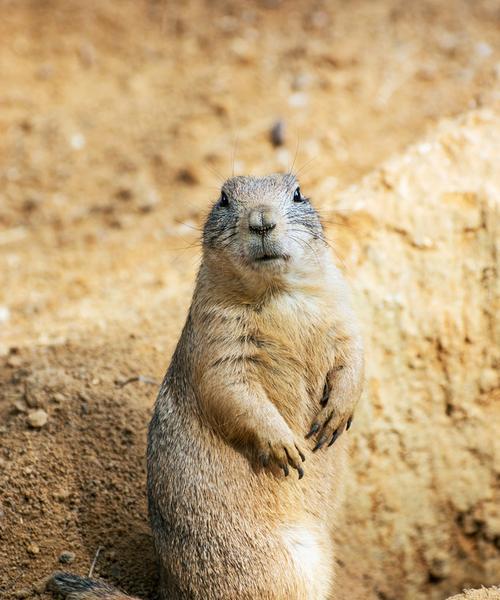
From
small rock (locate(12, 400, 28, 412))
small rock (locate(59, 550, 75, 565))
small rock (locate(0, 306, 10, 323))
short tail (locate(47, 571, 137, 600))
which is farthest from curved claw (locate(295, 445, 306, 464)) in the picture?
small rock (locate(0, 306, 10, 323))

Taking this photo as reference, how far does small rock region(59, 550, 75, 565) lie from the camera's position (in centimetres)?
448

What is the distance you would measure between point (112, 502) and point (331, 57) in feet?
19.1

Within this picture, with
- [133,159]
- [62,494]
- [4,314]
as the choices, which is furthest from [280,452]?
[133,159]

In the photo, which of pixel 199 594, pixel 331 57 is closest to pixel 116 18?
pixel 331 57

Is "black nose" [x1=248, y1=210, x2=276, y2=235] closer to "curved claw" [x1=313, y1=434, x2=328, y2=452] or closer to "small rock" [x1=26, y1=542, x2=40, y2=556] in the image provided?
"curved claw" [x1=313, y1=434, x2=328, y2=452]

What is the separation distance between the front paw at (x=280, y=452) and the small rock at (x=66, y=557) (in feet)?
4.11

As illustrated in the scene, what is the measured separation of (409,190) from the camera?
19.3 feet

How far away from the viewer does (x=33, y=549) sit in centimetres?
448

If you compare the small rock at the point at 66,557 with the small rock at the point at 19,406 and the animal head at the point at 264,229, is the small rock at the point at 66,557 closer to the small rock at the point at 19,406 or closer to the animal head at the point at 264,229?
the small rock at the point at 19,406

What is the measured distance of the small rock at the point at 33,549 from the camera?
4.47 m

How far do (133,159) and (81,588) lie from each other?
18.1 feet

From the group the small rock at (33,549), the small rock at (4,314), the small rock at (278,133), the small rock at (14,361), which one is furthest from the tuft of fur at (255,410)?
the small rock at (278,133)

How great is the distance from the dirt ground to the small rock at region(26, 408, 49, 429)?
0.03 metres

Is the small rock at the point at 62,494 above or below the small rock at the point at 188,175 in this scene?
below
